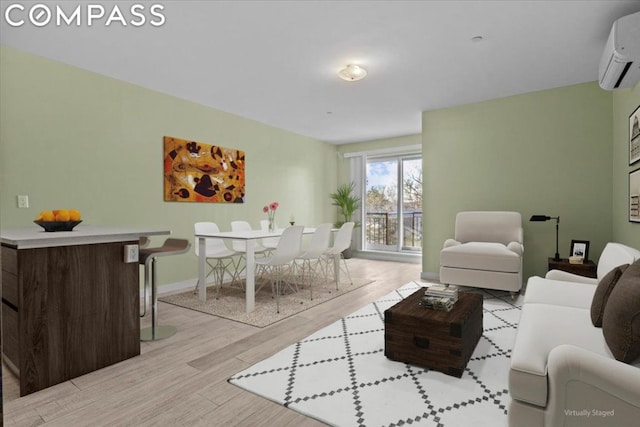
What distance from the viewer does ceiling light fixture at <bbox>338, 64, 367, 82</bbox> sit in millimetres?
3645

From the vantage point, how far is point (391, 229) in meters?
7.38

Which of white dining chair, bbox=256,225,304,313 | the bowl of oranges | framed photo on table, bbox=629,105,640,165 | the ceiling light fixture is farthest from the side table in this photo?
the bowl of oranges

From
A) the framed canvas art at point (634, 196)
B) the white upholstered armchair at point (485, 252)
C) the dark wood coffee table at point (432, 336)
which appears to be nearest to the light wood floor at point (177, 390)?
the dark wood coffee table at point (432, 336)

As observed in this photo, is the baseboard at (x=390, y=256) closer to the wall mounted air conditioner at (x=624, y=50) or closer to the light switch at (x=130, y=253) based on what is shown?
the wall mounted air conditioner at (x=624, y=50)

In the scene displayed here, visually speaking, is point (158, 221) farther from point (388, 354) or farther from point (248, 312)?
point (388, 354)

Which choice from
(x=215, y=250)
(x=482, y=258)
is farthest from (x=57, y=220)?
(x=482, y=258)

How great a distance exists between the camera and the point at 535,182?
4539mm

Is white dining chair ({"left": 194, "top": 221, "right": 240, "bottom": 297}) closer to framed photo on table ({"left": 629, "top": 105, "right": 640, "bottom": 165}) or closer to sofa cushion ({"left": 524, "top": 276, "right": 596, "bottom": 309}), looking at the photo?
sofa cushion ({"left": 524, "top": 276, "right": 596, "bottom": 309})

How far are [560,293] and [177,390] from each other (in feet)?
8.68

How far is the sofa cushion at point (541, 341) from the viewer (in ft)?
4.92

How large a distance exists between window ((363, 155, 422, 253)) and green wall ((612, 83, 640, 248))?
3294mm

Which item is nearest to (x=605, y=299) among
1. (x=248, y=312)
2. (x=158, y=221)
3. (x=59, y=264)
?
(x=248, y=312)

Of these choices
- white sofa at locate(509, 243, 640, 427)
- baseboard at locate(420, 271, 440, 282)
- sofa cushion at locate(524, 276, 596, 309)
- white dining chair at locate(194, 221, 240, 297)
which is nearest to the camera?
white sofa at locate(509, 243, 640, 427)

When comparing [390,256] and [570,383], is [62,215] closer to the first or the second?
[570,383]
